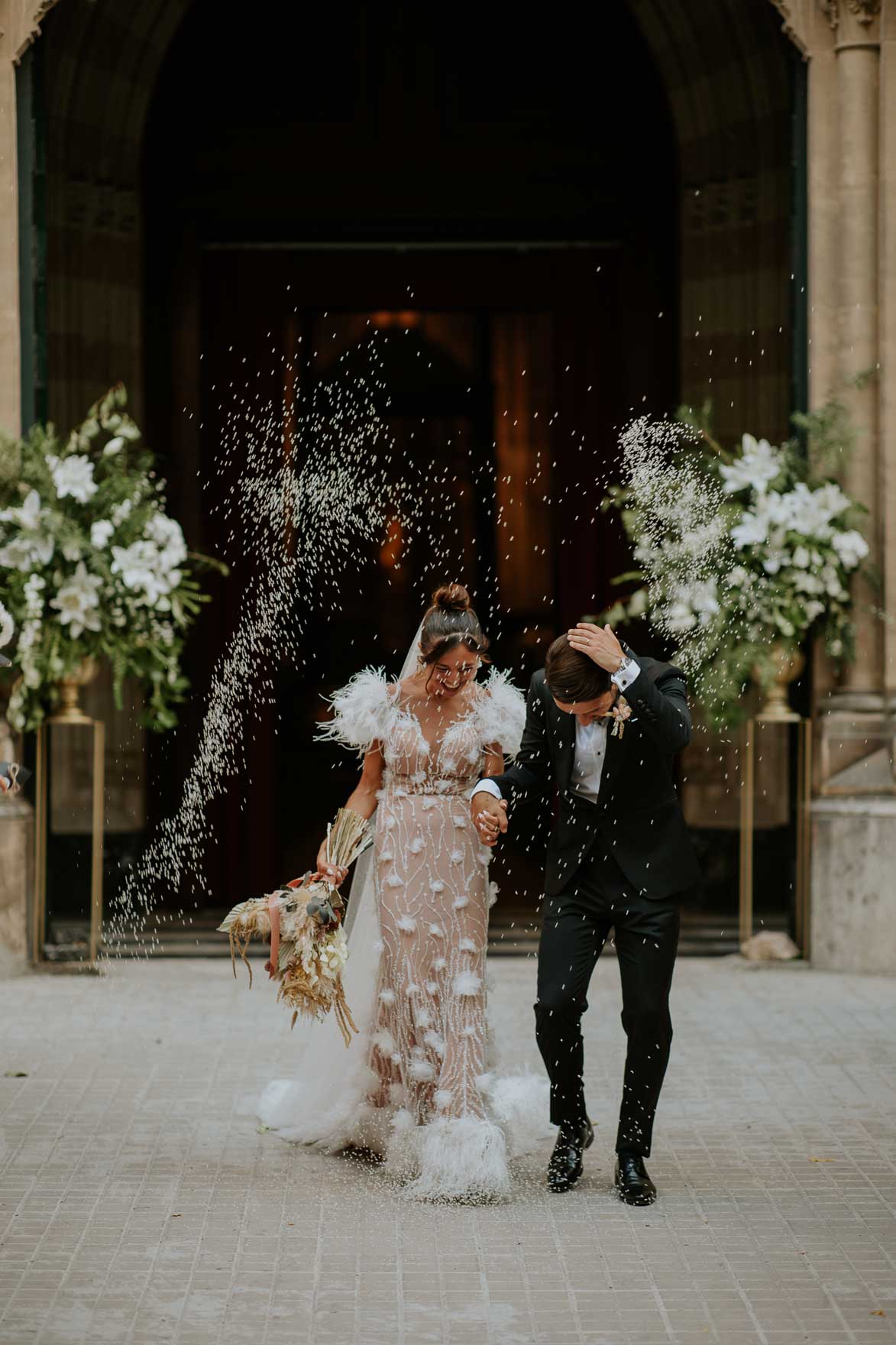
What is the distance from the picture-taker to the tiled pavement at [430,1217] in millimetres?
4816

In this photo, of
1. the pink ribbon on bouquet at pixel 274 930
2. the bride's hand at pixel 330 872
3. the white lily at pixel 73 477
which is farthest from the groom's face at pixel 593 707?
the white lily at pixel 73 477

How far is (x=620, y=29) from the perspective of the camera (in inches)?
477

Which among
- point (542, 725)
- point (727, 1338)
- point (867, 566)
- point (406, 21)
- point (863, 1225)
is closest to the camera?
point (727, 1338)

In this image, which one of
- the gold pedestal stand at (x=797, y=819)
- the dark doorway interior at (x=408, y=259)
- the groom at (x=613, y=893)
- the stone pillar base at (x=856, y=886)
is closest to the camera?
the groom at (x=613, y=893)

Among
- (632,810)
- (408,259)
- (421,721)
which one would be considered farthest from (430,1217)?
(408,259)

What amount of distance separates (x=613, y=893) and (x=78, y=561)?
4.69 metres

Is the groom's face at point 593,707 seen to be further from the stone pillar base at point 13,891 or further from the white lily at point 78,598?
the stone pillar base at point 13,891

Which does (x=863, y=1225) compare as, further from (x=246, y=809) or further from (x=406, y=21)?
(x=406, y=21)

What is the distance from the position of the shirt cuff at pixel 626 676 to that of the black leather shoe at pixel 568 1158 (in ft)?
4.81

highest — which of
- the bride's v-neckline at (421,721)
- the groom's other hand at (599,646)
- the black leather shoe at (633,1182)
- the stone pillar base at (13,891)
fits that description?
the groom's other hand at (599,646)

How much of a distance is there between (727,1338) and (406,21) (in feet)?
30.9

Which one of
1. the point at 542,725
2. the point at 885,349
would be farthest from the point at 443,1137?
the point at 885,349

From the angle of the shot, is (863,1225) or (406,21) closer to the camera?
(863,1225)

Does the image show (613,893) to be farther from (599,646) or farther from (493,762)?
(599,646)
